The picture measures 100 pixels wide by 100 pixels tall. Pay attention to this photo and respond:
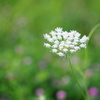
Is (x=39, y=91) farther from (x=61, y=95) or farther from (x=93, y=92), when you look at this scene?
(x=93, y=92)

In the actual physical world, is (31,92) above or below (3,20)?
below

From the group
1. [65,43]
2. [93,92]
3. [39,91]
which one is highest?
[39,91]

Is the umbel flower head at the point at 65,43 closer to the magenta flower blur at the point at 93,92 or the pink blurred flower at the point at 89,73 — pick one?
the magenta flower blur at the point at 93,92

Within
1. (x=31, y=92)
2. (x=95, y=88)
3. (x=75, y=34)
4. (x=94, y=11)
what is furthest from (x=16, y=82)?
(x=94, y=11)

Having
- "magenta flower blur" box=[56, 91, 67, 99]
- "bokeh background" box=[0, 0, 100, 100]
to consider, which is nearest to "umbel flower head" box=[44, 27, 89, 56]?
"bokeh background" box=[0, 0, 100, 100]

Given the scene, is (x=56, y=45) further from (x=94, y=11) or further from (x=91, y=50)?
(x=94, y=11)

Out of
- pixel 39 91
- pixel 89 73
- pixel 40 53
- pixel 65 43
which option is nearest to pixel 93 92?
pixel 89 73

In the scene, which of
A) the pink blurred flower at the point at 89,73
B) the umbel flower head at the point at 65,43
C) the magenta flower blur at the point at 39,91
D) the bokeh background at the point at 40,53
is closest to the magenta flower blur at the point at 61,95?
the bokeh background at the point at 40,53

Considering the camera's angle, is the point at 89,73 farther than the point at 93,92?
Yes
